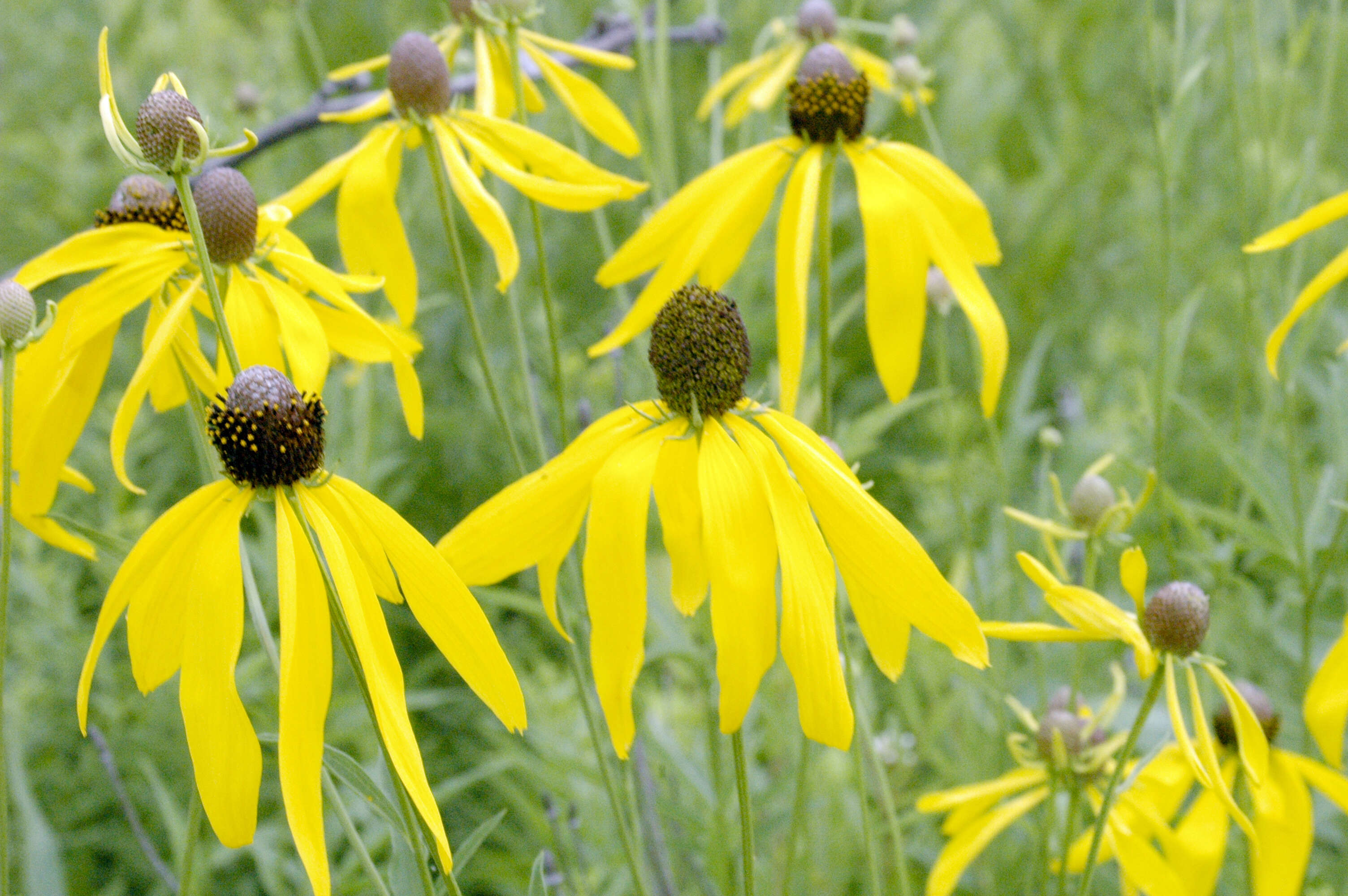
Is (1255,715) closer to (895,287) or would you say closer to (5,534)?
(895,287)

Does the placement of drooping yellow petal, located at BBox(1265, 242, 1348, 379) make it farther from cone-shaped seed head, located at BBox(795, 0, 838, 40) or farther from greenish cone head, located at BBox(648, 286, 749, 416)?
cone-shaped seed head, located at BBox(795, 0, 838, 40)

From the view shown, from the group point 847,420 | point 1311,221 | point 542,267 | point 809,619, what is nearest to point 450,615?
point 809,619

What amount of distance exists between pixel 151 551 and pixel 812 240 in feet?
1.25

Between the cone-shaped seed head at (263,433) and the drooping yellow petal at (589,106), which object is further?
the drooping yellow petal at (589,106)

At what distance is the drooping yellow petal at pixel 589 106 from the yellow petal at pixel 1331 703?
45 cm

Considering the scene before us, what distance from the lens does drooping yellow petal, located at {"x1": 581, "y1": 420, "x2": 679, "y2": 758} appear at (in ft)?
1.50

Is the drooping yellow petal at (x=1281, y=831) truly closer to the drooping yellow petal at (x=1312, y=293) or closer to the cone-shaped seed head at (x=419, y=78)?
the drooping yellow petal at (x=1312, y=293)

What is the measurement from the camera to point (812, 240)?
2.19 feet

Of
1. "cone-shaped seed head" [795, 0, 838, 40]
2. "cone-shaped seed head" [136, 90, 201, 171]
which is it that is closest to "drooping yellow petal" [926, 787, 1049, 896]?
"cone-shaped seed head" [136, 90, 201, 171]

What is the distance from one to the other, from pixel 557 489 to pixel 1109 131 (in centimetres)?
190

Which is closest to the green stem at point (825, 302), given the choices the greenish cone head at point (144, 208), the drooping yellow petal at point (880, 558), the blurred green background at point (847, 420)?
the drooping yellow petal at point (880, 558)

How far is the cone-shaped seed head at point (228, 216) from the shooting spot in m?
0.57

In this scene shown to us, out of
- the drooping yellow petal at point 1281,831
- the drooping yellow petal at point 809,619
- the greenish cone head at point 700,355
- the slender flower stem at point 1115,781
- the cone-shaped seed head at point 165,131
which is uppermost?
the cone-shaped seed head at point 165,131

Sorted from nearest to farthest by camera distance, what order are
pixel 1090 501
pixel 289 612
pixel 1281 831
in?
pixel 289 612 < pixel 1281 831 < pixel 1090 501
